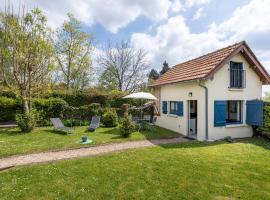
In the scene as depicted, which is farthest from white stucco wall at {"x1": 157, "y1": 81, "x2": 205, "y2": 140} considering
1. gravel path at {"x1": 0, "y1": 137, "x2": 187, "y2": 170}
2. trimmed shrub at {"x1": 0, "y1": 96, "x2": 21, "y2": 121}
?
trimmed shrub at {"x1": 0, "y1": 96, "x2": 21, "y2": 121}

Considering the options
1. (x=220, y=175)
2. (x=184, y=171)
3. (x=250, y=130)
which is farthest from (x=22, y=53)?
(x=250, y=130)

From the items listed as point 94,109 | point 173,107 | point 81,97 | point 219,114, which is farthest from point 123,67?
point 219,114

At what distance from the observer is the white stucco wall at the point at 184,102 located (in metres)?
11.7

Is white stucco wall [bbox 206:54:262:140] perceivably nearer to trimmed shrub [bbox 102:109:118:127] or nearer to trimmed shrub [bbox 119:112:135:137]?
trimmed shrub [bbox 119:112:135:137]

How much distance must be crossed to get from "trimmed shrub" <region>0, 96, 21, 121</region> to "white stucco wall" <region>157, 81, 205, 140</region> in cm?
1296

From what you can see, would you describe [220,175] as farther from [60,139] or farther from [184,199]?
[60,139]

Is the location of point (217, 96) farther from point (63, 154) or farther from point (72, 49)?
point (72, 49)

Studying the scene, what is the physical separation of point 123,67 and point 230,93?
25688 millimetres

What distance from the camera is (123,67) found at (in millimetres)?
35938

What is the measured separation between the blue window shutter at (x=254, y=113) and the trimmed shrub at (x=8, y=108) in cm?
1861

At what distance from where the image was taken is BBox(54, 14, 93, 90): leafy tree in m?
27.2

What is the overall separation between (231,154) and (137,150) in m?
4.27

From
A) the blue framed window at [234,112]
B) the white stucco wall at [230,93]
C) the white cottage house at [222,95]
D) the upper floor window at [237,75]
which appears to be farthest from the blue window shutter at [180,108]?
the upper floor window at [237,75]

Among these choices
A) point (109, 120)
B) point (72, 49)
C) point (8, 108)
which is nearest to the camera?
point (109, 120)
